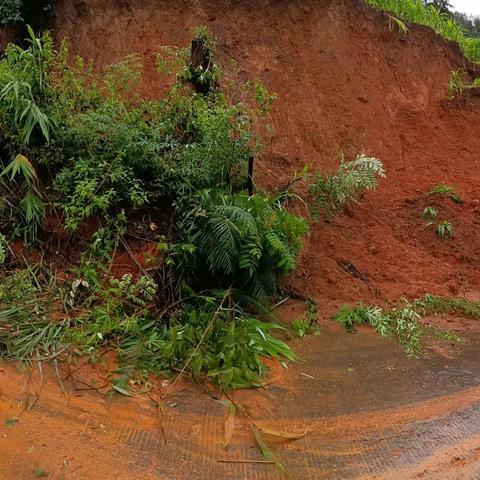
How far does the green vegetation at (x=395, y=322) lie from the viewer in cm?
493

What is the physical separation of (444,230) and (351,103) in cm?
226

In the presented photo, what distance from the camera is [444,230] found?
22.0 feet

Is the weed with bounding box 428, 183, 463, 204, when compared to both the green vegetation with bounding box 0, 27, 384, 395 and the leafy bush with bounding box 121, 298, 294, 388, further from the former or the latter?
the leafy bush with bounding box 121, 298, 294, 388

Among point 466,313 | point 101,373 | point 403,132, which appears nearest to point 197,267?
point 101,373

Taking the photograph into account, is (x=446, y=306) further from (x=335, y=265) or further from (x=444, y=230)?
(x=444, y=230)

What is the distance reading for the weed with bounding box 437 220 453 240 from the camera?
21.9 feet

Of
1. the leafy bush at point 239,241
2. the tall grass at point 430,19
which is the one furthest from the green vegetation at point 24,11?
the tall grass at point 430,19

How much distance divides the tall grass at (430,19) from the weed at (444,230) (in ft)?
12.4

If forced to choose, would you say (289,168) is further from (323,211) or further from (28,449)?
(28,449)

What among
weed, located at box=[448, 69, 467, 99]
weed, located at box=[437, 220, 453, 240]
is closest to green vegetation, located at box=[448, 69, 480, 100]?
weed, located at box=[448, 69, 467, 99]

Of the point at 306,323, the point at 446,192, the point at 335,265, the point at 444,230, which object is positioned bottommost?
the point at 306,323

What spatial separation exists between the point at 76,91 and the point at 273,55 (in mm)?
3396

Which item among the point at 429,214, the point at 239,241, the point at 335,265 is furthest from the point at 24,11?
the point at 429,214

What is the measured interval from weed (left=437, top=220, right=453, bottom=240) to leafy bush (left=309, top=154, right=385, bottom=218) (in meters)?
1.18
